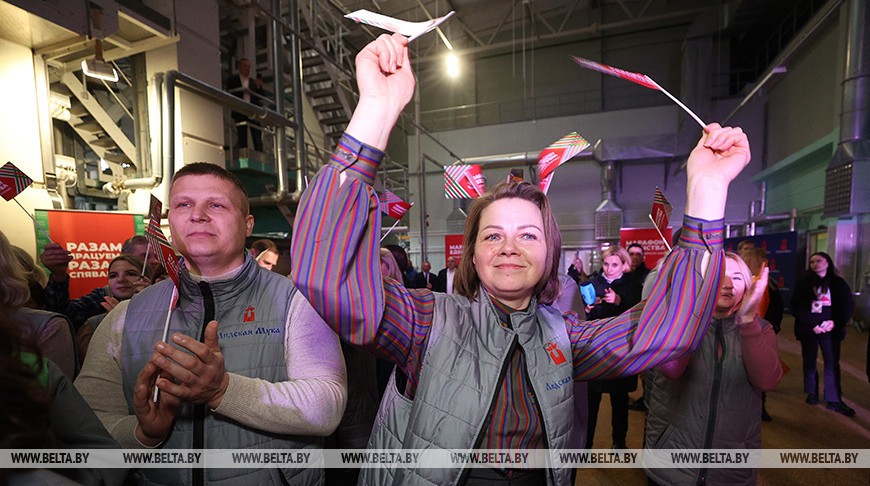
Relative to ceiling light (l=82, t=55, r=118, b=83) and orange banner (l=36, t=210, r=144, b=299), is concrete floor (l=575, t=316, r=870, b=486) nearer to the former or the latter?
orange banner (l=36, t=210, r=144, b=299)

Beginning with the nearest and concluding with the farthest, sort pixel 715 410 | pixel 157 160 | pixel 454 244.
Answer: pixel 715 410
pixel 157 160
pixel 454 244

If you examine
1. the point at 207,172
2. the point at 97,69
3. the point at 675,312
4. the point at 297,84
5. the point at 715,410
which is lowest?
the point at 715,410

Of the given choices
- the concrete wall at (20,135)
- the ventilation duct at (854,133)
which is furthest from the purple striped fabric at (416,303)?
the ventilation duct at (854,133)

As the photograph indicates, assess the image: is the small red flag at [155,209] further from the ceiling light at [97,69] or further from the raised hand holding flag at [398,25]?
the ceiling light at [97,69]

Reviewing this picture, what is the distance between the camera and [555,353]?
3.34 ft

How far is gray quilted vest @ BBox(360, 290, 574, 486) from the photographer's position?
88cm

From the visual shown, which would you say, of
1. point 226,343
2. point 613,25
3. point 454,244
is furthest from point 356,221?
point 613,25

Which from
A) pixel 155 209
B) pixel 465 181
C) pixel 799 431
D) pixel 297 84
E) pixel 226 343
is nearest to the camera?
pixel 226 343

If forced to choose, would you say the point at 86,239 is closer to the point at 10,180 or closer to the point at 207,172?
the point at 10,180

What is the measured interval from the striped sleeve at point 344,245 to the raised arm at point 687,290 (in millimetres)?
663

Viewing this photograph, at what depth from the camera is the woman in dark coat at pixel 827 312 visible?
3.81m

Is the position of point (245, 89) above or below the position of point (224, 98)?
above

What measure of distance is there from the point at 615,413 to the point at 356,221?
10.9 ft

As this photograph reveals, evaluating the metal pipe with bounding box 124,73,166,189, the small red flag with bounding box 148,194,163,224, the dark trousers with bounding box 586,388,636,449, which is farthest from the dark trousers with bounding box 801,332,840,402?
the metal pipe with bounding box 124,73,166,189
